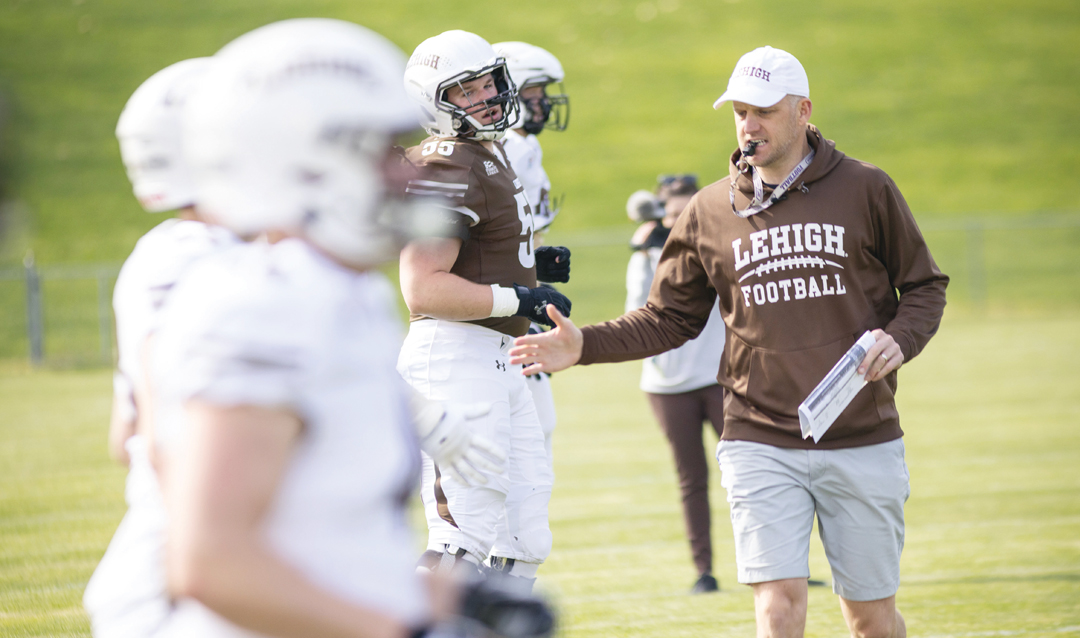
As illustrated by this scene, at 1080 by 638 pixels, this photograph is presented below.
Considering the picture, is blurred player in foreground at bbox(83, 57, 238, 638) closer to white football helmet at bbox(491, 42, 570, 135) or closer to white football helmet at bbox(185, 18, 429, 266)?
white football helmet at bbox(185, 18, 429, 266)

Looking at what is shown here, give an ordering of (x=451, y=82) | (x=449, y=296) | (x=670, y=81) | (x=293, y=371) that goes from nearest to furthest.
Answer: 1. (x=293, y=371)
2. (x=449, y=296)
3. (x=451, y=82)
4. (x=670, y=81)

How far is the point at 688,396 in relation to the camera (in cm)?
609

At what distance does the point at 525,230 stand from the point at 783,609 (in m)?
1.65

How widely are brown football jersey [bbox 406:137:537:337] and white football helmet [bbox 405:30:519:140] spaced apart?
2.4 inches

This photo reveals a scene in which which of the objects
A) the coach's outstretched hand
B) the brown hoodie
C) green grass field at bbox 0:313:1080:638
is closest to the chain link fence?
green grass field at bbox 0:313:1080:638

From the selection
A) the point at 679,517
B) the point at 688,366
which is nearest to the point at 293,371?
the point at 688,366

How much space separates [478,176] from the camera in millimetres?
4047

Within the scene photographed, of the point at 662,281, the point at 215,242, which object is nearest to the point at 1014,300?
the point at 662,281

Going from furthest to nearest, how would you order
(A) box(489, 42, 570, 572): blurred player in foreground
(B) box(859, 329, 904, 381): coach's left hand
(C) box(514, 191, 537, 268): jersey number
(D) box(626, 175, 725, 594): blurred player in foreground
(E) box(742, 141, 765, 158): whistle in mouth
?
(D) box(626, 175, 725, 594): blurred player in foreground
(A) box(489, 42, 570, 572): blurred player in foreground
(C) box(514, 191, 537, 268): jersey number
(E) box(742, 141, 765, 158): whistle in mouth
(B) box(859, 329, 904, 381): coach's left hand

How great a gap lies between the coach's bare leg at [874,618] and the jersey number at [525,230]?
1.66 m

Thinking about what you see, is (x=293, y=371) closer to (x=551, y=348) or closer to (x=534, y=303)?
(x=551, y=348)

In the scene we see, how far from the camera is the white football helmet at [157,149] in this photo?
235cm

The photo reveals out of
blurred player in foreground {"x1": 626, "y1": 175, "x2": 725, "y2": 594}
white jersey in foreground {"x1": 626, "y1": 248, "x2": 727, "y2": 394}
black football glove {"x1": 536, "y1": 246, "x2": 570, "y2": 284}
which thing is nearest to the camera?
black football glove {"x1": 536, "y1": 246, "x2": 570, "y2": 284}

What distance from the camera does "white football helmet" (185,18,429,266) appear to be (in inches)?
59.1
